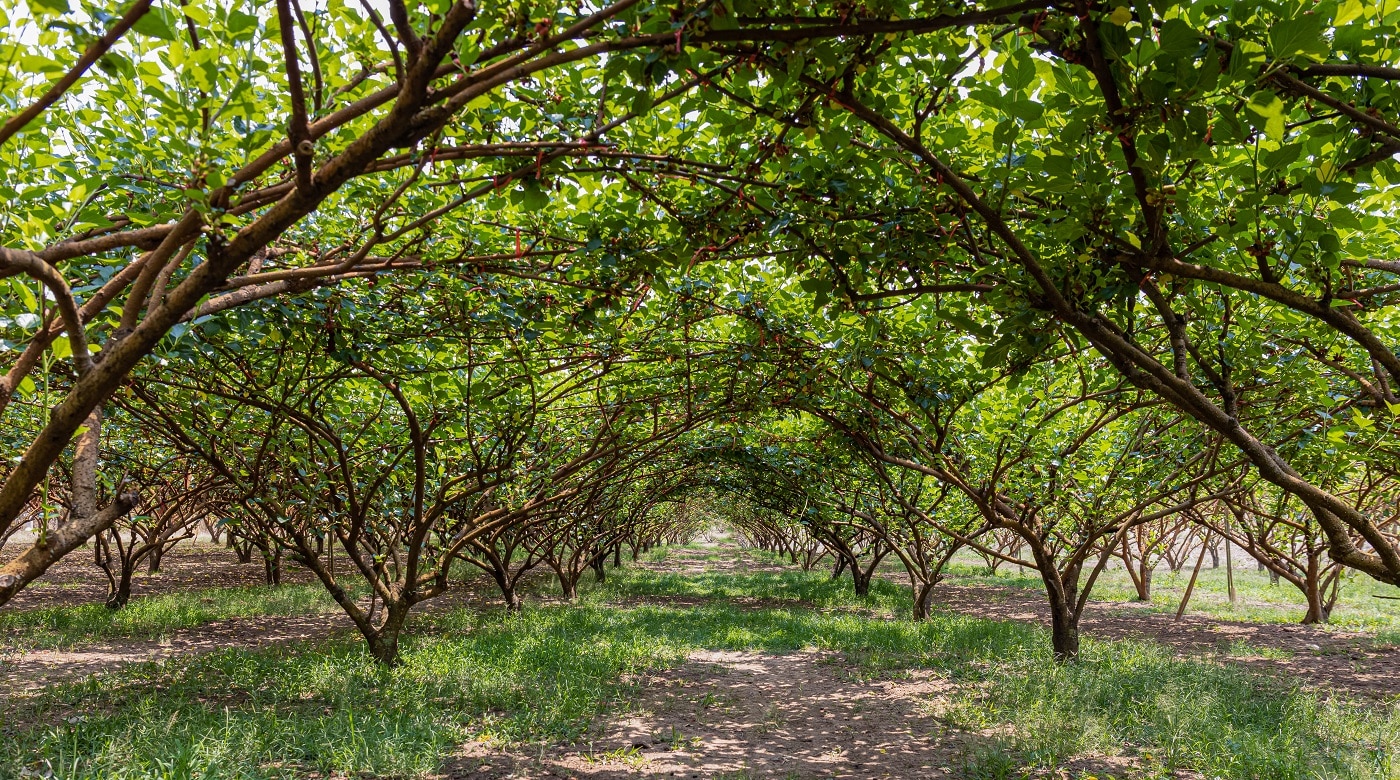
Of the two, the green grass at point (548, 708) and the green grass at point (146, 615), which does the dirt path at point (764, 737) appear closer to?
the green grass at point (548, 708)

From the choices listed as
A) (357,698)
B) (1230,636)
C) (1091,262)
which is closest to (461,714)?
(357,698)

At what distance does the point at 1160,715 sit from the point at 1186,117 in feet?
24.7

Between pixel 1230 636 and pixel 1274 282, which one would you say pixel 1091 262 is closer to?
pixel 1274 282

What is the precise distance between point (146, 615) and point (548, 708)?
10.2m

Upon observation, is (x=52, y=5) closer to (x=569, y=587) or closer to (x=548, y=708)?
(x=548, y=708)

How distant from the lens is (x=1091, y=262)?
2.63m

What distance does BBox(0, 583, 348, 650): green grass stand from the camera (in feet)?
36.4

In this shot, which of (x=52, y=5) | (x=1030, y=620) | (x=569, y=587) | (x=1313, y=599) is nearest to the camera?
(x=52, y=5)

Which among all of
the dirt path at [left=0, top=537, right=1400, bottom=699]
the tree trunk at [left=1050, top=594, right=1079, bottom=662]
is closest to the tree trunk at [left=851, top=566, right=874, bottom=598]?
the dirt path at [left=0, top=537, right=1400, bottom=699]

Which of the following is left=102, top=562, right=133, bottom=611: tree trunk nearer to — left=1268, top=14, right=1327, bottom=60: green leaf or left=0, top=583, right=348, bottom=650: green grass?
left=0, top=583, right=348, bottom=650: green grass

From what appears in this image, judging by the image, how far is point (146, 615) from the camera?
41.8 ft

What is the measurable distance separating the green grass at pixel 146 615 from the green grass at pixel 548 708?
12.6 feet

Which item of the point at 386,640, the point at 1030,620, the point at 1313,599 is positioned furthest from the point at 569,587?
the point at 1313,599

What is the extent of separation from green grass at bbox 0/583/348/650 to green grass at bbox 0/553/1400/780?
3.85 m
